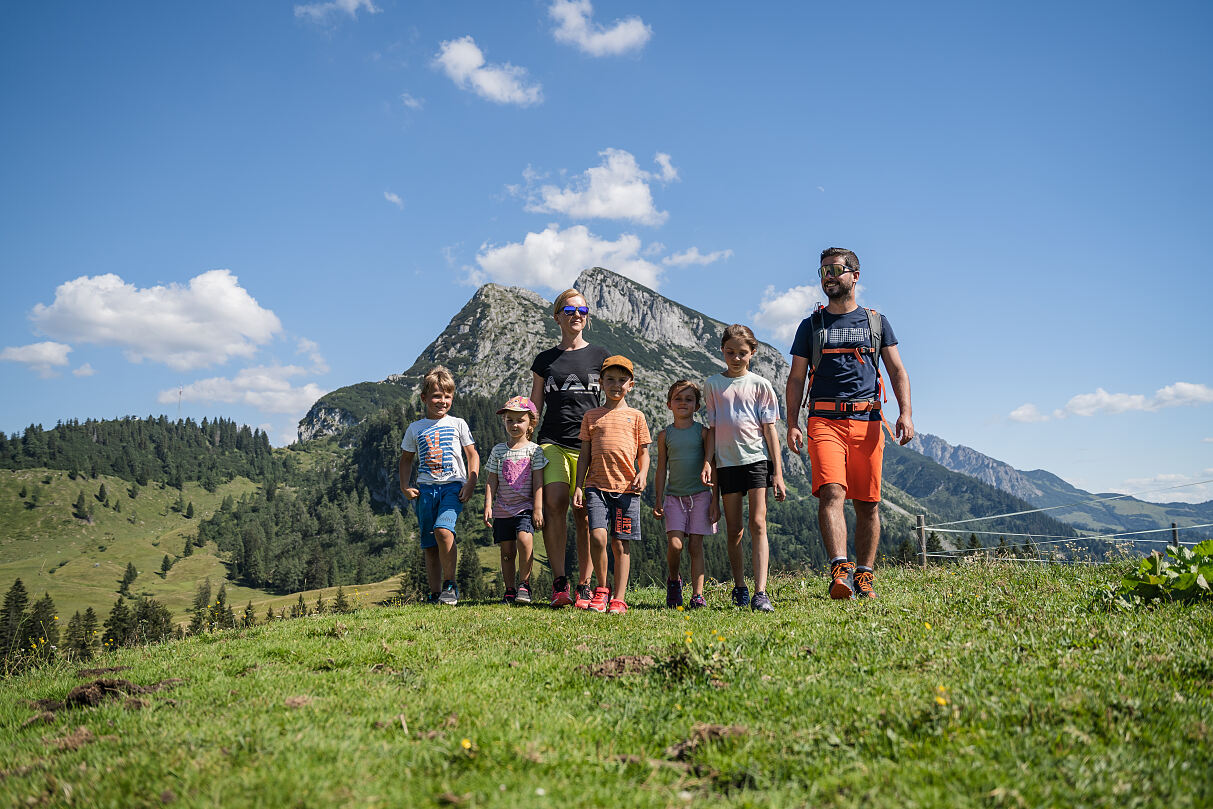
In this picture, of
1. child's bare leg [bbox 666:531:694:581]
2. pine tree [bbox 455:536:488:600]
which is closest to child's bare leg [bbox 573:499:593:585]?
child's bare leg [bbox 666:531:694:581]

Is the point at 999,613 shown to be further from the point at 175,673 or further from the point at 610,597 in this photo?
the point at 175,673

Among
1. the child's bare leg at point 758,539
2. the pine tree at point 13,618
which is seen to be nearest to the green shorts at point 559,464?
the child's bare leg at point 758,539

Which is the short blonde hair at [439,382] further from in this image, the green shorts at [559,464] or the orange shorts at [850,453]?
the orange shorts at [850,453]

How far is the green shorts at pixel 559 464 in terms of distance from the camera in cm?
866

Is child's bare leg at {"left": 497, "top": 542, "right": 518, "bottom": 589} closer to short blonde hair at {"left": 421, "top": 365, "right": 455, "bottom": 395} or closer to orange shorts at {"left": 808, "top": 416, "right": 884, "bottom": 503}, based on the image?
short blonde hair at {"left": 421, "top": 365, "right": 455, "bottom": 395}

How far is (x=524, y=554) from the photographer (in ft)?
29.9

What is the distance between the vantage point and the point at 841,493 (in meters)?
7.31

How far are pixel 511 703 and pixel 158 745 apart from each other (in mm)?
1832

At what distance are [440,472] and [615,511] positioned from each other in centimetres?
285

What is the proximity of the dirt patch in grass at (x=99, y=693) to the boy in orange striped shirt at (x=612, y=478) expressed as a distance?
14.1ft

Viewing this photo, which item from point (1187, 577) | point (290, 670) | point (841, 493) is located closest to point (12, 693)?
point (290, 670)

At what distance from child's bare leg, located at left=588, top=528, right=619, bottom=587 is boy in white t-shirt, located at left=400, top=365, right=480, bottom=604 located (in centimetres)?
223

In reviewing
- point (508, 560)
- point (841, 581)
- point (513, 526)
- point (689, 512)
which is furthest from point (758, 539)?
point (508, 560)

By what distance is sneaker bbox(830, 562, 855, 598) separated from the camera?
7398mm
